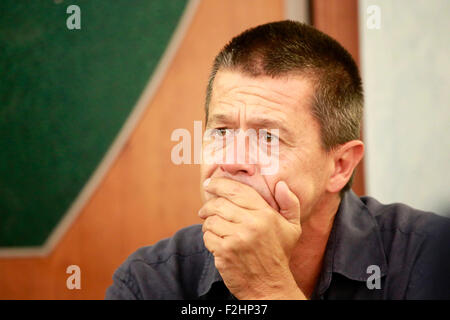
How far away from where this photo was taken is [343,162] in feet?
4.08

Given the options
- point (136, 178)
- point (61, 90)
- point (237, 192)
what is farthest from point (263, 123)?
point (61, 90)

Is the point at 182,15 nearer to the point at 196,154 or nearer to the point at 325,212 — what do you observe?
the point at 196,154

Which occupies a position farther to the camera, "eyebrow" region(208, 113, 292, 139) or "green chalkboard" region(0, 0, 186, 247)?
"green chalkboard" region(0, 0, 186, 247)

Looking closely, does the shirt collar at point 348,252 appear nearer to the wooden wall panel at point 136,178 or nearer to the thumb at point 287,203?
the thumb at point 287,203

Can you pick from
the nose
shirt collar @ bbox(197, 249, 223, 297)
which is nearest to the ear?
the nose

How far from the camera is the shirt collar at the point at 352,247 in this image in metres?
1.16

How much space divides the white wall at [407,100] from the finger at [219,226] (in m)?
1.03

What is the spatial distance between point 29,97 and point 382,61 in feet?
5.09

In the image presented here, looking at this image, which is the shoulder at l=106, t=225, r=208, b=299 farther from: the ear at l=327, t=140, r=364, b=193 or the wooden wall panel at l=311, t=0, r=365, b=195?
the wooden wall panel at l=311, t=0, r=365, b=195

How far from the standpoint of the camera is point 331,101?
1173mm

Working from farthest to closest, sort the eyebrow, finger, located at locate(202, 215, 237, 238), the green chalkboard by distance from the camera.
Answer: the green chalkboard, the eyebrow, finger, located at locate(202, 215, 237, 238)

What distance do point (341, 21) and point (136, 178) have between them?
1126 millimetres

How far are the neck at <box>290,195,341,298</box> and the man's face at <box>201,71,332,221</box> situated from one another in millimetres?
97

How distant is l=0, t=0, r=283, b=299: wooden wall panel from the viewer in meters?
1.85
